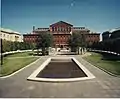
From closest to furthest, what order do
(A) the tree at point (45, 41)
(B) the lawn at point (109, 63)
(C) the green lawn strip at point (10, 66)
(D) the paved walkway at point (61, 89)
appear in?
(D) the paved walkway at point (61, 89), (C) the green lawn strip at point (10, 66), (B) the lawn at point (109, 63), (A) the tree at point (45, 41)

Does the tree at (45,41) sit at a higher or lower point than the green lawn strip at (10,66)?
higher

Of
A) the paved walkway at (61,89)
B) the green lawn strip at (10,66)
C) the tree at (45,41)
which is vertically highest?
the tree at (45,41)

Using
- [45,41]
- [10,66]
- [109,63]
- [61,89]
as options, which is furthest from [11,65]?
[45,41]

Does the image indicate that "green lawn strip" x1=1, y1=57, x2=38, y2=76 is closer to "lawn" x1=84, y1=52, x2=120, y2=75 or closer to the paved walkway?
the paved walkway

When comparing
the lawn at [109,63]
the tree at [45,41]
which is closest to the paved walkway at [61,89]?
the lawn at [109,63]

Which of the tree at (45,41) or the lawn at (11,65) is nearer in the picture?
the lawn at (11,65)

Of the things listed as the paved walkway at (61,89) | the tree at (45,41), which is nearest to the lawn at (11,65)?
the paved walkway at (61,89)

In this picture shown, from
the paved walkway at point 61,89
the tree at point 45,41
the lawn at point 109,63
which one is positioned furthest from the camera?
the tree at point 45,41

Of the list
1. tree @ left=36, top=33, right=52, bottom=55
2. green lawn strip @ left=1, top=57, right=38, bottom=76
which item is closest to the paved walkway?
green lawn strip @ left=1, top=57, right=38, bottom=76

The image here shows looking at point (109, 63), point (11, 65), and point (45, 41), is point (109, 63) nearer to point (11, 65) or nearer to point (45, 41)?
point (11, 65)

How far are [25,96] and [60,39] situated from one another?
22.6 m

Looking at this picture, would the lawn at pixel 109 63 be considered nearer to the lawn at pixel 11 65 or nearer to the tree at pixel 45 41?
the lawn at pixel 11 65

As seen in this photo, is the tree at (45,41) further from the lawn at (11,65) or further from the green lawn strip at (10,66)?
the green lawn strip at (10,66)

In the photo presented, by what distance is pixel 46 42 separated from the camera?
50.0 ft
